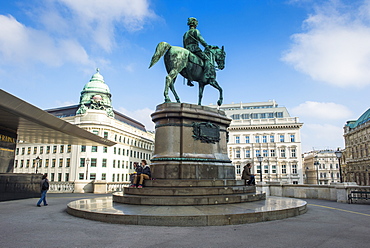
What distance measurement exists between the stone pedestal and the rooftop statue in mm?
1257

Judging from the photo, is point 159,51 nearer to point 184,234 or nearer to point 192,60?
point 192,60

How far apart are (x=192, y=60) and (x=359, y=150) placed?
85.4 metres

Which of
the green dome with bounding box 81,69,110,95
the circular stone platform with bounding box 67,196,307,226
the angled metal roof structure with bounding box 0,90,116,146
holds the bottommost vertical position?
the circular stone platform with bounding box 67,196,307,226

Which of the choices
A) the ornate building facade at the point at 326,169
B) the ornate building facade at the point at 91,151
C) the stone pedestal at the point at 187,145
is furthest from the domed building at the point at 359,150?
the stone pedestal at the point at 187,145

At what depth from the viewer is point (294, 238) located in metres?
6.41

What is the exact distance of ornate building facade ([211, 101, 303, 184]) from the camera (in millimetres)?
68375

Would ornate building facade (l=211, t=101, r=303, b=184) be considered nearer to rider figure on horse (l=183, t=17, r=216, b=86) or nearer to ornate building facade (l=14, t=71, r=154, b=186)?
ornate building facade (l=14, t=71, r=154, b=186)

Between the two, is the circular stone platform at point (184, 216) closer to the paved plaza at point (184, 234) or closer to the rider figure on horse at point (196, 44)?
the paved plaza at point (184, 234)

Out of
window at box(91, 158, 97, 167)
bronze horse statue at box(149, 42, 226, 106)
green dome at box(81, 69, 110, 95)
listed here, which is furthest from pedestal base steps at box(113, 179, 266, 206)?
green dome at box(81, 69, 110, 95)

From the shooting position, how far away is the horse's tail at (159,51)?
13.1 meters

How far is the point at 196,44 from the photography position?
→ 14.5 metres

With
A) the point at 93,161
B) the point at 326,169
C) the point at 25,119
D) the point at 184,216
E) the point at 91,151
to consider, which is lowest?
the point at 184,216

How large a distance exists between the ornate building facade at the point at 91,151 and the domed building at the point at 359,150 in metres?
61.8

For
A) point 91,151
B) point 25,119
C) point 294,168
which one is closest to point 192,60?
point 25,119
